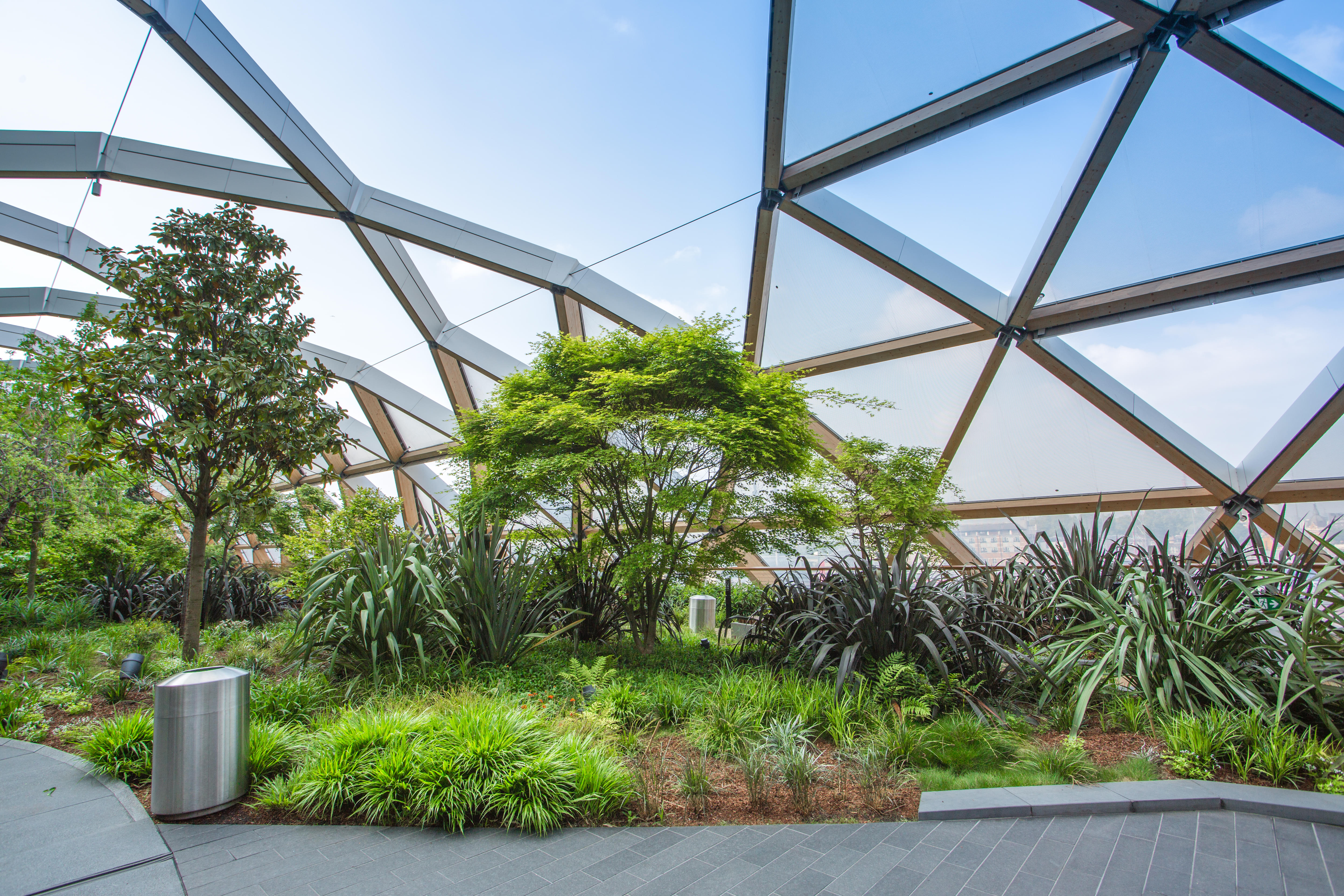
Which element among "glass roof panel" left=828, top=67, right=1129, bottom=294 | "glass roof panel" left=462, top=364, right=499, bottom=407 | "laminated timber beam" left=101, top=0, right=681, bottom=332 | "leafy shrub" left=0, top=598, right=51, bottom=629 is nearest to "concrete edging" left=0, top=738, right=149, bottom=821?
"leafy shrub" left=0, top=598, right=51, bottom=629

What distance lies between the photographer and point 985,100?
6363 mm

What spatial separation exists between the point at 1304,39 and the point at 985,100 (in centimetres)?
241

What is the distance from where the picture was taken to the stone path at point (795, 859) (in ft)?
8.53

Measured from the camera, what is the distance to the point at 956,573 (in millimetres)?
9469

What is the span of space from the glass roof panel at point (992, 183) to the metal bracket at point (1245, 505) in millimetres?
4301

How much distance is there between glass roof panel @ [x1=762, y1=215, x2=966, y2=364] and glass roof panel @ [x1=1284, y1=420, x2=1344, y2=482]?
4.36 metres

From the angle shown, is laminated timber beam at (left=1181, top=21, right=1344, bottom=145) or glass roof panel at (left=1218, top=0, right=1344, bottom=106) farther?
laminated timber beam at (left=1181, top=21, right=1344, bottom=145)

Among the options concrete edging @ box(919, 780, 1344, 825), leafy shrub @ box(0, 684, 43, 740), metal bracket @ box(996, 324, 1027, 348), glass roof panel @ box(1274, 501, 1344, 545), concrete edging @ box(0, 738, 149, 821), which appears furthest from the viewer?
metal bracket @ box(996, 324, 1027, 348)

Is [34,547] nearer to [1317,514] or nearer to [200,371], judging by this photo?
[200,371]

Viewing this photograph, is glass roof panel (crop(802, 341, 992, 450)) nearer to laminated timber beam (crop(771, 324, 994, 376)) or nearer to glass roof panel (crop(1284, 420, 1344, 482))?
laminated timber beam (crop(771, 324, 994, 376))

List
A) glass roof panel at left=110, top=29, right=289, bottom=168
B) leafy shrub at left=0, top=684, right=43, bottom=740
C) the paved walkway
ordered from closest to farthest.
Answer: the paved walkway, leafy shrub at left=0, top=684, right=43, bottom=740, glass roof panel at left=110, top=29, right=289, bottom=168

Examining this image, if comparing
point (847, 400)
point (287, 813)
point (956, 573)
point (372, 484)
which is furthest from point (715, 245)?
point (372, 484)

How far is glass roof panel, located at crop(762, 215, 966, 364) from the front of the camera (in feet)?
29.7

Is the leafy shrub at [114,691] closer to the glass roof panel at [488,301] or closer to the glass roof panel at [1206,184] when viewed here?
the glass roof panel at [488,301]
